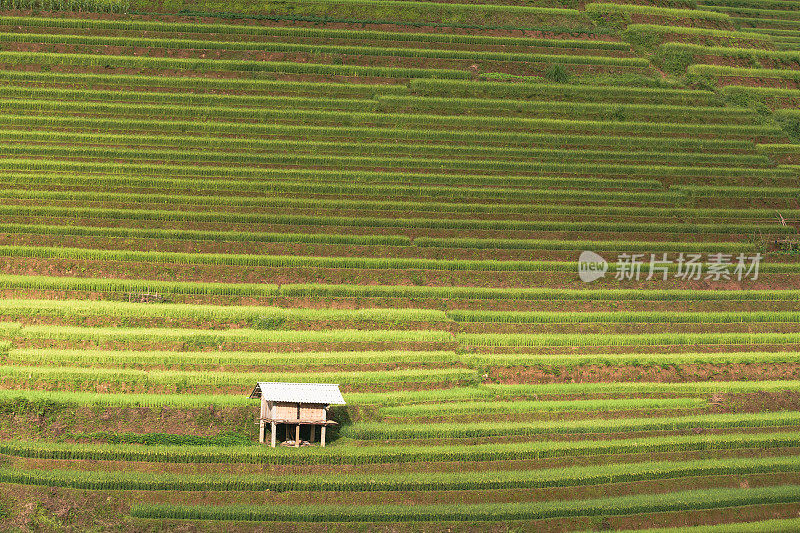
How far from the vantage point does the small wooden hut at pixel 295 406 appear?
33531 millimetres

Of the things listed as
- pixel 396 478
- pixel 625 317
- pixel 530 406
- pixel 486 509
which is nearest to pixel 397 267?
pixel 625 317

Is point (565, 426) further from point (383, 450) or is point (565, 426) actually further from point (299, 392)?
point (299, 392)

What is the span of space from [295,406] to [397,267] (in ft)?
40.3

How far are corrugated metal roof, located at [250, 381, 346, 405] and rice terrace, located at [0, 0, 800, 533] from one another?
0.16 metres

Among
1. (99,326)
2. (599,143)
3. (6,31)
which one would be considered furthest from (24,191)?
(599,143)

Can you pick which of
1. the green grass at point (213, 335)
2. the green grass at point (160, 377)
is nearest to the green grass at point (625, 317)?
the green grass at point (213, 335)

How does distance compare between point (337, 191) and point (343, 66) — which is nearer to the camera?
point (337, 191)

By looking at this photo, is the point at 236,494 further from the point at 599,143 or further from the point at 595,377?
the point at 599,143

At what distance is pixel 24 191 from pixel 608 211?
84.0 ft

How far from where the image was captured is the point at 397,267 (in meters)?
44.8

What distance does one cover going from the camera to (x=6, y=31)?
54.6 meters

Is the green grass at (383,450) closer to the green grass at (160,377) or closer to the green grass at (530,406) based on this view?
the green grass at (530,406)

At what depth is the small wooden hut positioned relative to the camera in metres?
33.5

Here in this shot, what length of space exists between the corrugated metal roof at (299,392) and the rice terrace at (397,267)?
0.53 ft
